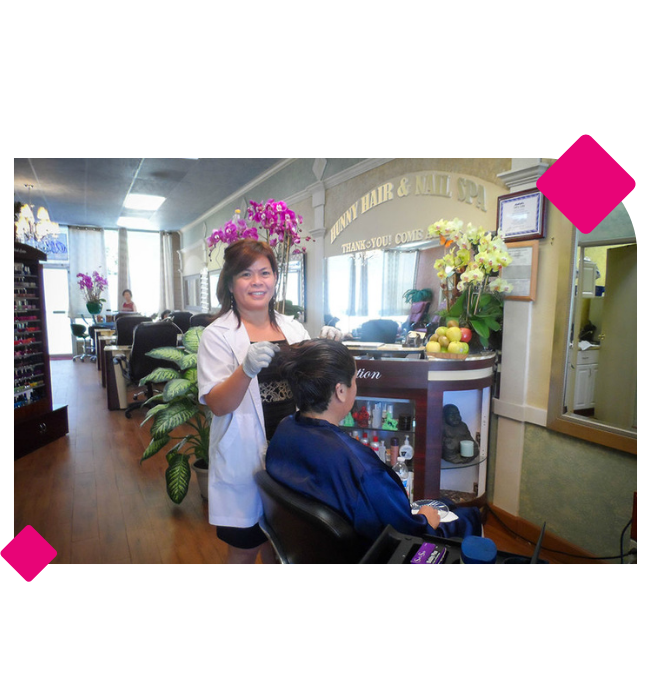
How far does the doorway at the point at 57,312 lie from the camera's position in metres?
1.64

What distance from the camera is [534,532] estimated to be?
195cm

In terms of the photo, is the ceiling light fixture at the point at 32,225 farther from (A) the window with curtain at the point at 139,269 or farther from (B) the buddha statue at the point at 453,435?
(B) the buddha statue at the point at 453,435

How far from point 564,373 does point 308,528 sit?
1.31m

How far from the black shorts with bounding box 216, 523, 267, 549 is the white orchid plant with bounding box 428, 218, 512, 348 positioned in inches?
47.7

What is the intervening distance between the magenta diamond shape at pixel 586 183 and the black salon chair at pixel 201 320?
132 centimetres

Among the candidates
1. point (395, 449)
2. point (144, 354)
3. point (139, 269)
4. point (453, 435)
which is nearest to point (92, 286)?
point (139, 269)

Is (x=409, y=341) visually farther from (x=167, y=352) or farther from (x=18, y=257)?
(x=18, y=257)

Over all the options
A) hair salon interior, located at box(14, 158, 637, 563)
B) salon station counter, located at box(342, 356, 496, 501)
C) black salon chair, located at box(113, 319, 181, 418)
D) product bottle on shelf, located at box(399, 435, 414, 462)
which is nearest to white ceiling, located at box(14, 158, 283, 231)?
hair salon interior, located at box(14, 158, 637, 563)

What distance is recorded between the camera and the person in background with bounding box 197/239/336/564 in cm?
144

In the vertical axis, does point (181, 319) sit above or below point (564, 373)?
above

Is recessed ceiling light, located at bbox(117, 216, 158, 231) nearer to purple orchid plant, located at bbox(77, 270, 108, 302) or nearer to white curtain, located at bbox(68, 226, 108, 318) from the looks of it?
white curtain, located at bbox(68, 226, 108, 318)

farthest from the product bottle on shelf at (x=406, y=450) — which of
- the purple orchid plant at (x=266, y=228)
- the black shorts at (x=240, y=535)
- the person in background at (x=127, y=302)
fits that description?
the person in background at (x=127, y=302)

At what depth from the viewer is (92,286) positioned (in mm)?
1730

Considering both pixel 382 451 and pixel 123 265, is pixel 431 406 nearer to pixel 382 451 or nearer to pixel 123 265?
pixel 382 451
